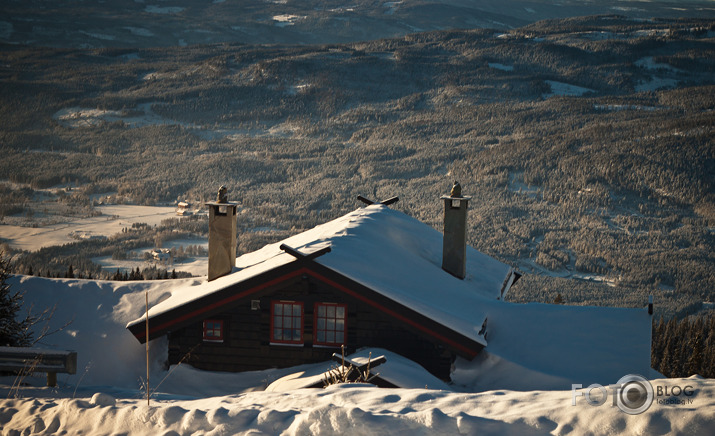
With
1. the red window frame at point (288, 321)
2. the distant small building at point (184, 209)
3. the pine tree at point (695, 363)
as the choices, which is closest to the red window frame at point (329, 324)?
the red window frame at point (288, 321)

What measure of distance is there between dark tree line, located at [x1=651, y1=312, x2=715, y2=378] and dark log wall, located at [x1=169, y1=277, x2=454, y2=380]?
17012 millimetres

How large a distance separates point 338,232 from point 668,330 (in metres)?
23.7

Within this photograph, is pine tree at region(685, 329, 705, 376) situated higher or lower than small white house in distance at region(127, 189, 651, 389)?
lower

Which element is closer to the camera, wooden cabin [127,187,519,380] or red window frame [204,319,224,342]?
Result: wooden cabin [127,187,519,380]

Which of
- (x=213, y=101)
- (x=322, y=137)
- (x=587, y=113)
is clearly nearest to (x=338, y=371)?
(x=322, y=137)

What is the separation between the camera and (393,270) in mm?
16734

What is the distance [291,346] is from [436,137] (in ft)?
343

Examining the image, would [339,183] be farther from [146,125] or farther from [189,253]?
[146,125]

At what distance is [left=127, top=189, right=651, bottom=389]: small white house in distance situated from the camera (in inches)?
590

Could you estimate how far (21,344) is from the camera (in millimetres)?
14055

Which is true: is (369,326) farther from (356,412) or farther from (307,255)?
(356,412)

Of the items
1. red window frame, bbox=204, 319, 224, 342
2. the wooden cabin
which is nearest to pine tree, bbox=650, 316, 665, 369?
the wooden cabin

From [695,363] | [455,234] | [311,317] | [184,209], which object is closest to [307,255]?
[311,317]

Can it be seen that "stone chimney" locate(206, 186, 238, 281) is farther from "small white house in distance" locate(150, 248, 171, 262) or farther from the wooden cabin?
"small white house in distance" locate(150, 248, 171, 262)
